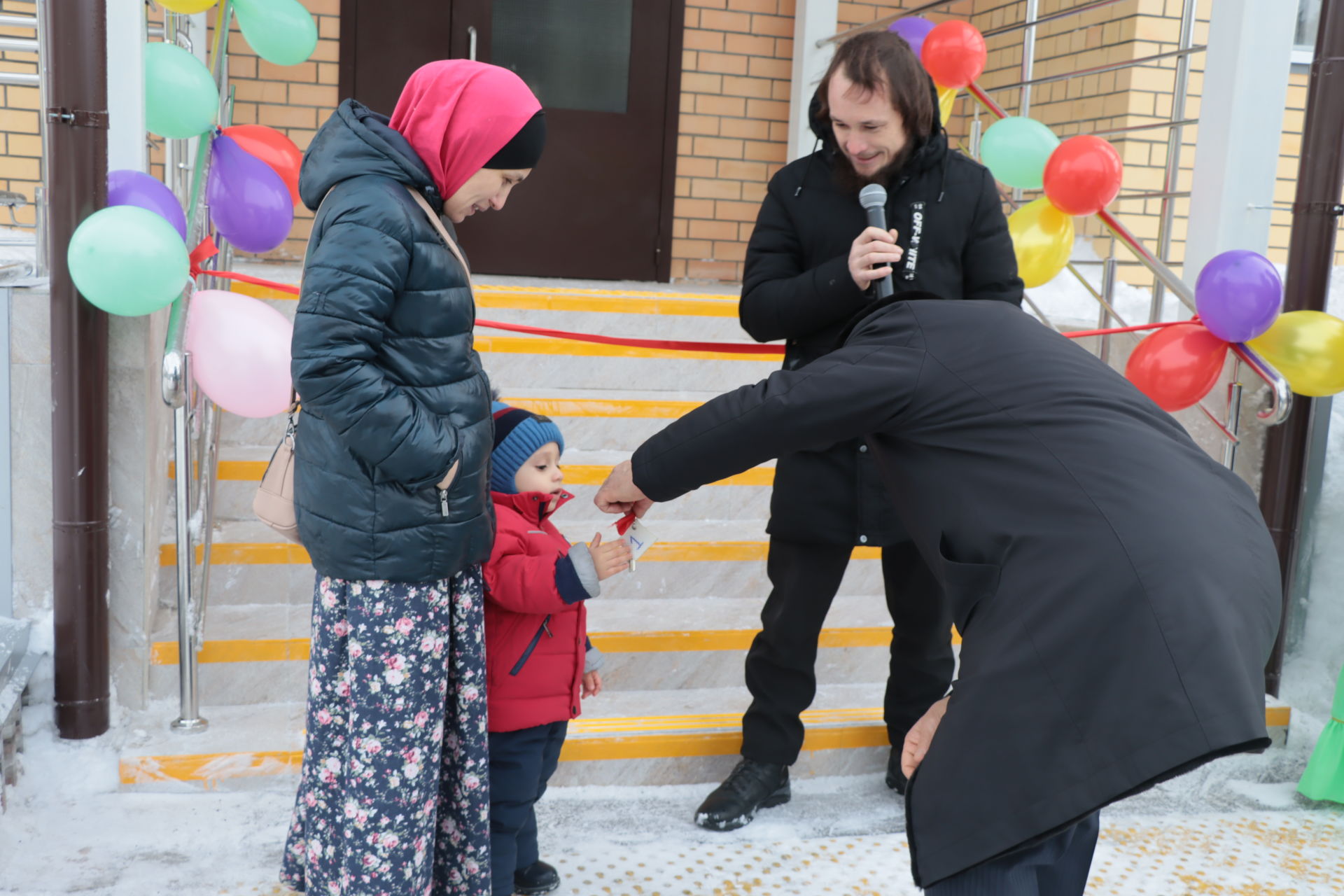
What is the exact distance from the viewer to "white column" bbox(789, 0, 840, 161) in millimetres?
5492

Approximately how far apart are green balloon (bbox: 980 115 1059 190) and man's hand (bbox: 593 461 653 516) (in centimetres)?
192

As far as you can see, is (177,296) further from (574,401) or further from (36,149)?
(36,149)

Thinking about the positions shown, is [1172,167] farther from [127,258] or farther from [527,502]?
[127,258]

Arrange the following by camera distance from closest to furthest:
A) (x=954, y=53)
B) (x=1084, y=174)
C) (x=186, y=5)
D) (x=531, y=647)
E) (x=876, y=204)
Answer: (x=531, y=647)
(x=876, y=204)
(x=186, y=5)
(x=1084, y=174)
(x=954, y=53)

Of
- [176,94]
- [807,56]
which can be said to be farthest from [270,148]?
[807,56]

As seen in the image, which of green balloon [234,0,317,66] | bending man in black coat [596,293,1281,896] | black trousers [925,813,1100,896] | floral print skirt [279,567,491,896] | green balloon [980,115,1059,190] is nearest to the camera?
bending man in black coat [596,293,1281,896]

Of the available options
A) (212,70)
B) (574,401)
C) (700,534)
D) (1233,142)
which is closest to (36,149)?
(212,70)

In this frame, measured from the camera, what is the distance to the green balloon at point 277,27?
2928mm

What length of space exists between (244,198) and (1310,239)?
2710 millimetres

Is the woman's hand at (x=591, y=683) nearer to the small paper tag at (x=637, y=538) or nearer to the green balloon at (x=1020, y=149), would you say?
the small paper tag at (x=637, y=538)

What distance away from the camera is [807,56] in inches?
218

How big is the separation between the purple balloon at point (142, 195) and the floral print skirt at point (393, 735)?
3.64ft

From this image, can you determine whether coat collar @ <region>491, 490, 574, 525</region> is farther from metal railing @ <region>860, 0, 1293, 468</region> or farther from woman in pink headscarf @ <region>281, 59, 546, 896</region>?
metal railing @ <region>860, 0, 1293, 468</region>

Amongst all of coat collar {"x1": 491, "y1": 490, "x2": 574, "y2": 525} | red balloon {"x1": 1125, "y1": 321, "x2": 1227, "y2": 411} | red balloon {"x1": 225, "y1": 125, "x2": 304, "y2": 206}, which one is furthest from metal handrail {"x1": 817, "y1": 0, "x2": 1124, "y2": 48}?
coat collar {"x1": 491, "y1": 490, "x2": 574, "y2": 525}
